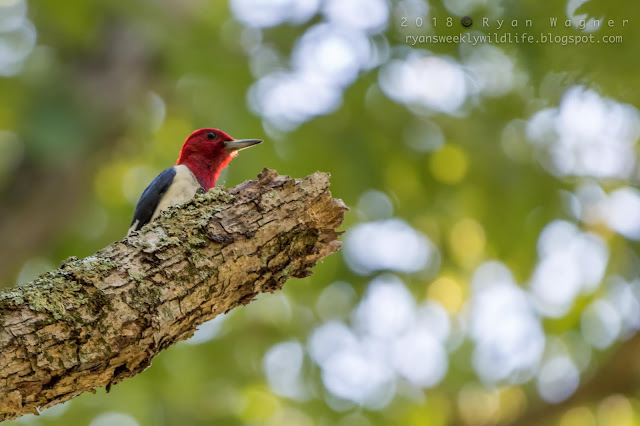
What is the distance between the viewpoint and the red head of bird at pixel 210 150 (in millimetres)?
5117

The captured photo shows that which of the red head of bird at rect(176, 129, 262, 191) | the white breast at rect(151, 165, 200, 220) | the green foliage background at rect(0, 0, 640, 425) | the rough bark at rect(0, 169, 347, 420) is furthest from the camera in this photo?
the green foliage background at rect(0, 0, 640, 425)

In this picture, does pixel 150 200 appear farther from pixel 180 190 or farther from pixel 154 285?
pixel 154 285

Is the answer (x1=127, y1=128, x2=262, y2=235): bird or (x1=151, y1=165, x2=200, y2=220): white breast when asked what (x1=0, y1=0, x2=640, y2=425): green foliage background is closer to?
(x1=127, y1=128, x2=262, y2=235): bird

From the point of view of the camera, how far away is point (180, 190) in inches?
173

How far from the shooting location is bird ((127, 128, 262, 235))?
4355mm

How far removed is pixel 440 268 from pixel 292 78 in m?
2.63

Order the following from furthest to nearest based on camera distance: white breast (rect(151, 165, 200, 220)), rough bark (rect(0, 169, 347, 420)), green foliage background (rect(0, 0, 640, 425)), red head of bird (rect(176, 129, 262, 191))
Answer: green foliage background (rect(0, 0, 640, 425)) < red head of bird (rect(176, 129, 262, 191)) < white breast (rect(151, 165, 200, 220)) < rough bark (rect(0, 169, 347, 420))

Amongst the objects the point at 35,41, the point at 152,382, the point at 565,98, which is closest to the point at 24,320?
the point at 565,98

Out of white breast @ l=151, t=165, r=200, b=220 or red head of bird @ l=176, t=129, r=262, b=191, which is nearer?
white breast @ l=151, t=165, r=200, b=220

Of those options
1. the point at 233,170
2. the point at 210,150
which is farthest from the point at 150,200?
the point at 233,170

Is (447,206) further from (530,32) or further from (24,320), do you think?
(24,320)

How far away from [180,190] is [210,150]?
0.84 metres

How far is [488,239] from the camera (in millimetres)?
6867

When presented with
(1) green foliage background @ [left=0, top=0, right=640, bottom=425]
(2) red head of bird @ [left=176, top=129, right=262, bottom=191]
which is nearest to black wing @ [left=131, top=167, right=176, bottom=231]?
(2) red head of bird @ [left=176, top=129, right=262, bottom=191]
